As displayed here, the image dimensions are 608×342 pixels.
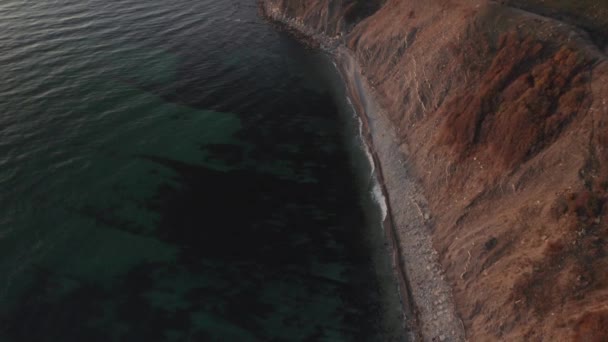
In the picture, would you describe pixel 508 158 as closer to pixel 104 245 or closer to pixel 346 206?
pixel 346 206

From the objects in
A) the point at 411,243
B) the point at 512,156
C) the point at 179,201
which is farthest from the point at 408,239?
the point at 179,201

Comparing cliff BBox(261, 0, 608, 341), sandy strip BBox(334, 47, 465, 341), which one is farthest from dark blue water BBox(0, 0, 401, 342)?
cliff BBox(261, 0, 608, 341)

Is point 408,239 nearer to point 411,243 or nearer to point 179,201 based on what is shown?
point 411,243

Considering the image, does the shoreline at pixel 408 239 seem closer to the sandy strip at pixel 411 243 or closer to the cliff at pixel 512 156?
the sandy strip at pixel 411 243

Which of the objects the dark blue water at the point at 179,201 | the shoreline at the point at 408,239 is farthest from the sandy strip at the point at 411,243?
the dark blue water at the point at 179,201

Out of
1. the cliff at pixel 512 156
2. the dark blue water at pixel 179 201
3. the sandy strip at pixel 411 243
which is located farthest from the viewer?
the dark blue water at pixel 179 201

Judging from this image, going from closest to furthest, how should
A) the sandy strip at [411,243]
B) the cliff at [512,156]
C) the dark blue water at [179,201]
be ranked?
the cliff at [512,156], the sandy strip at [411,243], the dark blue water at [179,201]
